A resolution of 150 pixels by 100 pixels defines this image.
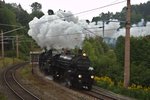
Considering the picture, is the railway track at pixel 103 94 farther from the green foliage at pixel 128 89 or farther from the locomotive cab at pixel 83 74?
the locomotive cab at pixel 83 74

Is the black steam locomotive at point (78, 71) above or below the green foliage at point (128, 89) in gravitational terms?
above

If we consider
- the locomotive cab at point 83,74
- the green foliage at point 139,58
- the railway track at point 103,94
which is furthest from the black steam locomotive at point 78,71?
the green foliage at point 139,58

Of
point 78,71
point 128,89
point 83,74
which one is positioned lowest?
point 128,89

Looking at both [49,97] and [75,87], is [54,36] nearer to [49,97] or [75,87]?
[75,87]

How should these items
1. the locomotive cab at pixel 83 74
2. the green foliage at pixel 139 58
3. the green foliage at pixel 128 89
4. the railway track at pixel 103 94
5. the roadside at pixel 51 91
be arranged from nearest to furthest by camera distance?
the green foliage at pixel 128 89 → the railway track at pixel 103 94 → the roadside at pixel 51 91 → the green foliage at pixel 139 58 → the locomotive cab at pixel 83 74

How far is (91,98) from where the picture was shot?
26562 millimetres

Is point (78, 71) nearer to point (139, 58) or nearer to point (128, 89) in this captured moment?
point (128, 89)

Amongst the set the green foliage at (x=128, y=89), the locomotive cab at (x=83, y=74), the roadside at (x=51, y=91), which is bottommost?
the roadside at (x=51, y=91)

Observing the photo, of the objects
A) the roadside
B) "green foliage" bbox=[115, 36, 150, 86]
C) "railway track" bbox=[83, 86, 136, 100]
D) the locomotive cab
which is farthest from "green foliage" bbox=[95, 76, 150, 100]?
the roadside

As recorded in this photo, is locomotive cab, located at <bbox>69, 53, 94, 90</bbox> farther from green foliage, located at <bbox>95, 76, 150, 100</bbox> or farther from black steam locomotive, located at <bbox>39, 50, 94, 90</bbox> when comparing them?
green foliage, located at <bbox>95, 76, 150, 100</bbox>

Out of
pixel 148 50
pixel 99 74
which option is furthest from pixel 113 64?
pixel 148 50

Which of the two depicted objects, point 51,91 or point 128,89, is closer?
Result: point 128,89

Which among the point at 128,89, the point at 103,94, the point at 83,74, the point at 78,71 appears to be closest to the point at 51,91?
the point at 78,71

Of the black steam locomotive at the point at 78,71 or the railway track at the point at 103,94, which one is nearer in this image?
the railway track at the point at 103,94
